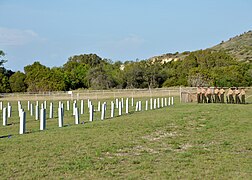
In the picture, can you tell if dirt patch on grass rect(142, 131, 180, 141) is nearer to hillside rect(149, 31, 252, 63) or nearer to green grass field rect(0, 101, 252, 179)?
green grass field rect(0, 101, 252, 179)

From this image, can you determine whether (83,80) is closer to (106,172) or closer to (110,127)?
(110,127)

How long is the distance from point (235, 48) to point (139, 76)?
6671cm

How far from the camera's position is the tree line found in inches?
3575

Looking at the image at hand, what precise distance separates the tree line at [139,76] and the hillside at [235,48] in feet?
100

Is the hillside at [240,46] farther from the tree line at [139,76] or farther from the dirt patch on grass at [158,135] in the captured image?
the dirt patch on grass at [158,135]

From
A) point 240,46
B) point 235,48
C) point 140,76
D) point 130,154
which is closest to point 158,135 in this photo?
point 130,154

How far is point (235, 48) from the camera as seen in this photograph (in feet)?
540

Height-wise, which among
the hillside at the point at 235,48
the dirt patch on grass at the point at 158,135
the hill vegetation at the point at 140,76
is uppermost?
the hillside at the point at 235,48

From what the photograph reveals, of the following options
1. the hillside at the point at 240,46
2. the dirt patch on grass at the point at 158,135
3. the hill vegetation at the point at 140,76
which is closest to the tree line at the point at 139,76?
the hill vegetation at the point at 140,76

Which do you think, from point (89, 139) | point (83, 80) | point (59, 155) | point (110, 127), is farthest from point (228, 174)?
point (83, 80)

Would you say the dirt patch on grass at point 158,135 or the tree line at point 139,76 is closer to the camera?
the dirt patch on grass at point 158,135

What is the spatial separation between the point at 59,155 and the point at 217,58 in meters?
106

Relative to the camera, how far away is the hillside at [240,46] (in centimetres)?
14438

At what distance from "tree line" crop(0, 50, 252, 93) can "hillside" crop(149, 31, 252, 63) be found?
30.5 metres
